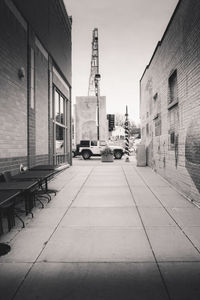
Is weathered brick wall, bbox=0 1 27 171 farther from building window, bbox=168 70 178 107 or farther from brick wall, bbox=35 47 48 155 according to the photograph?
building window, bbox=168 70 178 107

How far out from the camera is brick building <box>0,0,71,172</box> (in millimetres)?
5891

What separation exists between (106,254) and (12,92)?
4444 mm

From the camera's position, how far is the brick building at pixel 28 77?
19.3 ft

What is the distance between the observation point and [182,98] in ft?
23.4

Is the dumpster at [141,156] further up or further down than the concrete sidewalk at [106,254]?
further up

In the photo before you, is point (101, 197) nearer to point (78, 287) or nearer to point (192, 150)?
point (192, 150)

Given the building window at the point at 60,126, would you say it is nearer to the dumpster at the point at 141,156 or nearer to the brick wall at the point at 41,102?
the brick wall at the point at 41,102

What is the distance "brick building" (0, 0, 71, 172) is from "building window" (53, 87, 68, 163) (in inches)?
20.6

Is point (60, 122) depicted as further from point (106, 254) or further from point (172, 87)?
point (106, 254)

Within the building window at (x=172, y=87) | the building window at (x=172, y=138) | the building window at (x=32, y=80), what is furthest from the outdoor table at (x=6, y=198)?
the building window at (x=172, y=87)

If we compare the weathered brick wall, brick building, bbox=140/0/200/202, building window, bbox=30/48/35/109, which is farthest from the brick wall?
brick building, bbox=140/0/200/202

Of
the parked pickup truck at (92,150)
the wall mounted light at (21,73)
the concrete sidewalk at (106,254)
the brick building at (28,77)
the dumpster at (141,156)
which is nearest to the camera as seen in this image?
the concrete sidewalk at (106,254)

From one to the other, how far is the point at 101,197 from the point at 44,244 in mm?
3420

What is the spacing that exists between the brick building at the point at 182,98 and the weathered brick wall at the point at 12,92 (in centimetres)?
424
